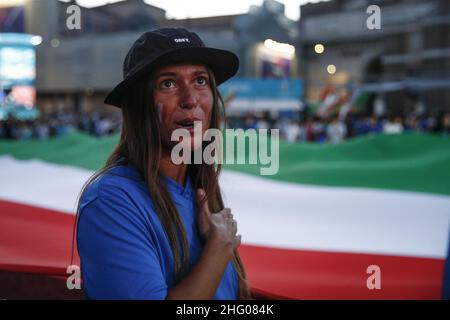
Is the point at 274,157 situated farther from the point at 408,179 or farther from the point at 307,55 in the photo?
the point at 307,55

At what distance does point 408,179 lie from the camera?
3.55 m

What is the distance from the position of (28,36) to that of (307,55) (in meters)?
14.5

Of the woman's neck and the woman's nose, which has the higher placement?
the woman's nose

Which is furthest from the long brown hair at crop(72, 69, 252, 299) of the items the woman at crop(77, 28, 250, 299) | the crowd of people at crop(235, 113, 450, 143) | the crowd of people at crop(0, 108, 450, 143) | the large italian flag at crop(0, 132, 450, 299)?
the crowd of people at crop(235, 113, 450, 143)

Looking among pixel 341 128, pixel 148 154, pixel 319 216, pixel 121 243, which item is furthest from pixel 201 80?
pixel 341 128

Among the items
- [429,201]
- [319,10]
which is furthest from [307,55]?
[429,201]

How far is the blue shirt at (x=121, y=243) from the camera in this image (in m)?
0.74

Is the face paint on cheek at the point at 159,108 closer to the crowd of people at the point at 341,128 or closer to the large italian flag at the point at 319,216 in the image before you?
the large italian flag at the point at 319,216

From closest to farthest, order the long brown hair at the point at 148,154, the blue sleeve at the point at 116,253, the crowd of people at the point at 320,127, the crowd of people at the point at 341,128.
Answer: the blue sleeve at the point at 116,253 → the long brown hair at the point at 148,154 → the crowd of people at the point at 341,128 → the crowd of people at the point at 320,127

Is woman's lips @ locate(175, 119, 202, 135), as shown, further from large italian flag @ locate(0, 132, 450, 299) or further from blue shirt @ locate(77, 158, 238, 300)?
large italian flag @ locate(0, 132, 450, 299)

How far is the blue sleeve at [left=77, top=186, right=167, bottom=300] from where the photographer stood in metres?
0.74

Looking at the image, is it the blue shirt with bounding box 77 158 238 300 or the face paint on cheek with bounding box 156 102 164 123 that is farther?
the face paint on cheek with bounding box 156 102 164 123

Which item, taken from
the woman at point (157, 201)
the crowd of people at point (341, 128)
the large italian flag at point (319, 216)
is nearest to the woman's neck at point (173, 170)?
the woman at point (157, 201)

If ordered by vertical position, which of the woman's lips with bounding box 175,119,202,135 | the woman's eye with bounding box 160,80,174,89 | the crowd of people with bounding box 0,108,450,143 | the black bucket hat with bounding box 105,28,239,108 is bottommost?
the woman's lips with bounding box 175,119,202,135
